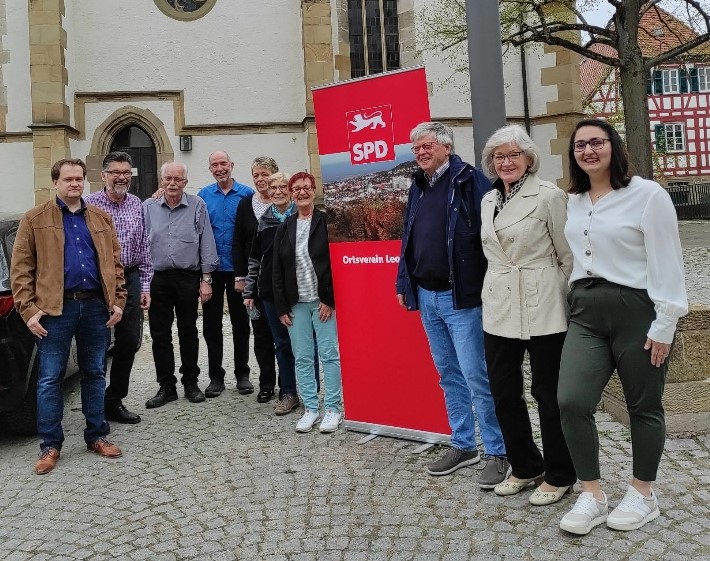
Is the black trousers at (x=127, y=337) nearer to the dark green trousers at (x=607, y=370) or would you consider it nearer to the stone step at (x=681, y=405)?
the dark green trousers at (x=607, y=370)

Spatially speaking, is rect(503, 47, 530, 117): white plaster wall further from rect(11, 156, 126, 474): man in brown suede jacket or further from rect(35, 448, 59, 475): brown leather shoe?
rect(35, 448, 59, 475): brown leather shoe

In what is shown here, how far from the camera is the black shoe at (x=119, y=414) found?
549cm

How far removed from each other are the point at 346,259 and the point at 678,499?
2.51 meters

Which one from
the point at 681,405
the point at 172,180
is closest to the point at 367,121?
the point at 172,180

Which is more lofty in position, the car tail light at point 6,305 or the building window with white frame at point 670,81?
the building window with white frame at point 670,81

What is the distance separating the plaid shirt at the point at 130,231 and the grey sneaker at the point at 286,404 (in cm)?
139

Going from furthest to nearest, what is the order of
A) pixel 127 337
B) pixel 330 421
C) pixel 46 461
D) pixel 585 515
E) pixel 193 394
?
pixel 193 394
pixel 127 337
pixel 330 421
pixel 46 461
pixel 585 515

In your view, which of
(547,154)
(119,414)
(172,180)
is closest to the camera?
(119,414)

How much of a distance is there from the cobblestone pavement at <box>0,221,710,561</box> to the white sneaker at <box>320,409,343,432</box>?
0.25ft

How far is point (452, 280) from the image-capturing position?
149 inches

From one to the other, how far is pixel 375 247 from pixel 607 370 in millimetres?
1973

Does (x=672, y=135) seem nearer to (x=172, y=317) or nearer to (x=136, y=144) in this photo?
(x=136, y=144)

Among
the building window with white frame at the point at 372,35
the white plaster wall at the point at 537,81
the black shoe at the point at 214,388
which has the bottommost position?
the black shoe at the point at 214,388

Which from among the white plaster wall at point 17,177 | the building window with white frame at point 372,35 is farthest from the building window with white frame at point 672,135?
the white plaster wall at point 17,177
